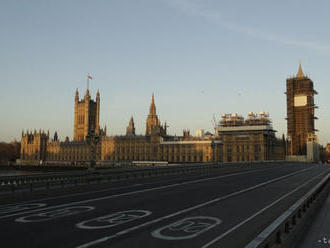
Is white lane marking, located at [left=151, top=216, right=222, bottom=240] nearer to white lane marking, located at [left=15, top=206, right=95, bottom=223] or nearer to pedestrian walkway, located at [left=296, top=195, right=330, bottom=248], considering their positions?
pedestrian walkway, located at [left=296, top=195, right=330, bottom=248]

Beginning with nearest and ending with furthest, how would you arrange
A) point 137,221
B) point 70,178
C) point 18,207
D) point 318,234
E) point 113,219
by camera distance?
point 318,234, point 137,221, point 113,219, point 18,207, point 70,178

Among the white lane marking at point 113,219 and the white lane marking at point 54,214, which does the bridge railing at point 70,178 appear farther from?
the white lane marking at point 113,219

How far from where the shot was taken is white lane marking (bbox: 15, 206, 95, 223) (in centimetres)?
1534

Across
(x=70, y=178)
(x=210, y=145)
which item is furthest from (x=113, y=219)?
(x=210, y=145)

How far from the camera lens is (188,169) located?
59.5 metres

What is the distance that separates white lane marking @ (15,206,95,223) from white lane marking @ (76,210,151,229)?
2.11 metres

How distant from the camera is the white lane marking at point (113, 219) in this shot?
552 inches

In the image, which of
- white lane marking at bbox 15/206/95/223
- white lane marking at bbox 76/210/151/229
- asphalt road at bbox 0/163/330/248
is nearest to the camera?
asphalt road at bbox 0/163/330/248

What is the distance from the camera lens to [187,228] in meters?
13.9

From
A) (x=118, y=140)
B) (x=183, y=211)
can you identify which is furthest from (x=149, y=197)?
(x=118, y=140)

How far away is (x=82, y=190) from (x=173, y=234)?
1697 cm

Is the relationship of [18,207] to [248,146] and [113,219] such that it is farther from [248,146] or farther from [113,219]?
[248,146]

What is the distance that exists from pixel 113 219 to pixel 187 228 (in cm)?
375

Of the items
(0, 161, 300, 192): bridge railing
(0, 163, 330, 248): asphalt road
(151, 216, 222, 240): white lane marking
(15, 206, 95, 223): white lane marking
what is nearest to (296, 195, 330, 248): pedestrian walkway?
(0, 163, 330, 248): asphalt road
